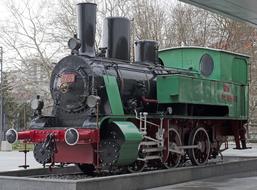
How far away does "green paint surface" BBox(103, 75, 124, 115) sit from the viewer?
36.0ft

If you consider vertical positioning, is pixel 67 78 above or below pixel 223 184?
above

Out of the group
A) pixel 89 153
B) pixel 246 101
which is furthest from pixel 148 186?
pixel 246 101

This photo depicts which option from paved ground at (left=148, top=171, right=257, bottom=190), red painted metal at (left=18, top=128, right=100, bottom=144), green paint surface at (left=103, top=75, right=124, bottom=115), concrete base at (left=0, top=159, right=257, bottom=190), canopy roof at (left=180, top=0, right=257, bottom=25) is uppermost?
canopy roof at (left=180, top=0, right=257, bottom=25)

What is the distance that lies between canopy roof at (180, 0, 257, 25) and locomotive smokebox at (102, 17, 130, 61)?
5.73 feet

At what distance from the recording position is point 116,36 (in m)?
12.4

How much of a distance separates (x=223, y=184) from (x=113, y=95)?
3104mm

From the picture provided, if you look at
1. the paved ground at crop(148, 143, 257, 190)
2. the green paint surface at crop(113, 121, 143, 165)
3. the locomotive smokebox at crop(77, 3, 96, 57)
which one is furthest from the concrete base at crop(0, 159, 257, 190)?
the locomotive smokebox at crop(77, 3, 96, 57)

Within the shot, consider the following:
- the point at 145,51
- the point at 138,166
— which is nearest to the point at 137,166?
the point at 138,166

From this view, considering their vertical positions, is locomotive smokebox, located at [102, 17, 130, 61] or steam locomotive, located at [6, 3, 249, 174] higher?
locomotive smokebox, located at [102, 17, 130, 61]

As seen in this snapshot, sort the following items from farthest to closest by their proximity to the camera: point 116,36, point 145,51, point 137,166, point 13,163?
point 13,163 → point 145,51 → point 116,36 → point 137,166

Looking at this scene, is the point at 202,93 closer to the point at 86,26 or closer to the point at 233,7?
the point at 233,7

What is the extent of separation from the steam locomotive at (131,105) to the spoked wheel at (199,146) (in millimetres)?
26

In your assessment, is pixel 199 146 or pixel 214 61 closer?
pixel 199 146

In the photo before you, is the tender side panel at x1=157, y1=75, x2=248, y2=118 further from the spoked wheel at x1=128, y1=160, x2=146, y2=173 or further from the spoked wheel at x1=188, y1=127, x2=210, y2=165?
the spoked wheel at x1=128, y1=160, x2=146, y2=173
